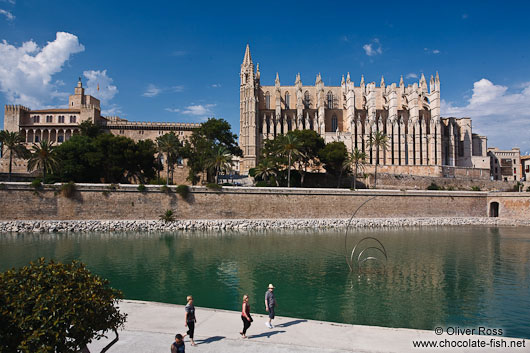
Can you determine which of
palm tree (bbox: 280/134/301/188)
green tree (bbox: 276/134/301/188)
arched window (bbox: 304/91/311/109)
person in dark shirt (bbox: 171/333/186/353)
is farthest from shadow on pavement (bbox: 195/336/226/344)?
arched window (bbox: 304/91/311/109)

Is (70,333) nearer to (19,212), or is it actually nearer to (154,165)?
(19,212)

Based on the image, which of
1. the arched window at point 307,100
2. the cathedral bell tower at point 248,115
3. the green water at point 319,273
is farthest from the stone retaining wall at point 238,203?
the arched window at point 307,100

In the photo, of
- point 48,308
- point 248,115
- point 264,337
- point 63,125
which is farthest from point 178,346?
point 63,125

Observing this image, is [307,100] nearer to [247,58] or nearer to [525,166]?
[247,58]

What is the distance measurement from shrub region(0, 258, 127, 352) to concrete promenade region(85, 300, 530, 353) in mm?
1877

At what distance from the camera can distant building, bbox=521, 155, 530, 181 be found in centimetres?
7194

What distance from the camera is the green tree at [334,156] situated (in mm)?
45688

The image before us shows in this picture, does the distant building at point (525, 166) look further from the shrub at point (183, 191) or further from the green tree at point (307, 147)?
the shrub at point (183, 191)

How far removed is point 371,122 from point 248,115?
19.8m

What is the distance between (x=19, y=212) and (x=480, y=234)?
1453 inches

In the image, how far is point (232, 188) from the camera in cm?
3497

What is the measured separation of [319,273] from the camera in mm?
16922

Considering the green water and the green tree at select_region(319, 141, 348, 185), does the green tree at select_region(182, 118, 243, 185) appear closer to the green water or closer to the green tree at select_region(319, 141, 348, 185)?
the green tree at select_region(319, 141, 348, 185)

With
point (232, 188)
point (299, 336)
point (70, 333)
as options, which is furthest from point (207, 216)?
point (70, 333)
